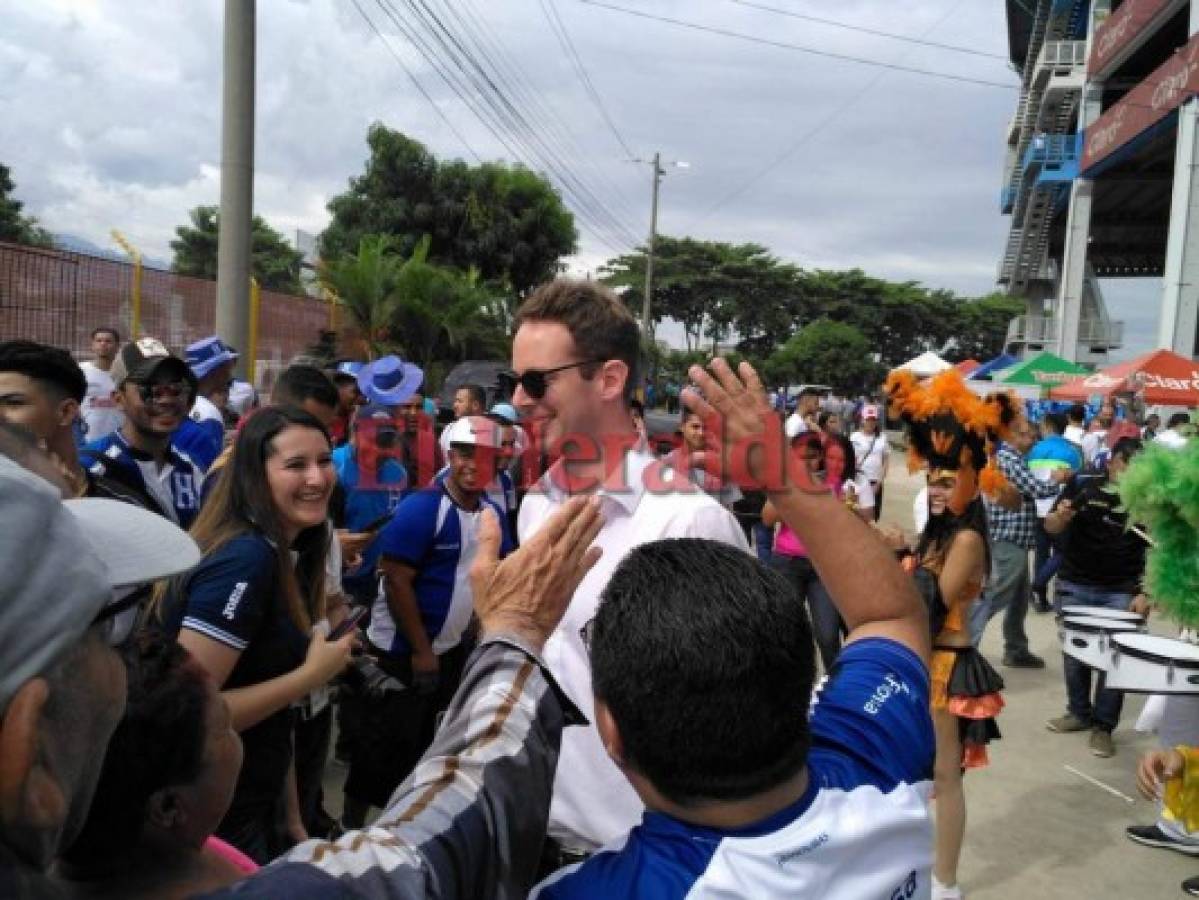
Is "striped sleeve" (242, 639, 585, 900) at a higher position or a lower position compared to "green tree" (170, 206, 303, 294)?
lower

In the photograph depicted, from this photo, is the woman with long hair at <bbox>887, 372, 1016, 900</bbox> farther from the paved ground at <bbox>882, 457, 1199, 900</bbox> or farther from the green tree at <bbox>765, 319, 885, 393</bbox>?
the green tree at <bbox>765, 319, 885, 393</bbox>

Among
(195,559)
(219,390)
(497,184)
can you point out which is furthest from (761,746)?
(497,184)

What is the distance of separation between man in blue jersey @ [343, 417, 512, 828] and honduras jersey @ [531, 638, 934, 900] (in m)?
2.48

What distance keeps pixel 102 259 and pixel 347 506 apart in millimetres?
5054

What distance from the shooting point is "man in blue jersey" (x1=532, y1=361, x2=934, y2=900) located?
3.55ft

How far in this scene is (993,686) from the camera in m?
3.80

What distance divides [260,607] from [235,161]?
5.08m

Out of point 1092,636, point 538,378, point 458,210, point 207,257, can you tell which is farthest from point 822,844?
point 207,257

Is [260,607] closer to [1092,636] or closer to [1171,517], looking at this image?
[1171,517]

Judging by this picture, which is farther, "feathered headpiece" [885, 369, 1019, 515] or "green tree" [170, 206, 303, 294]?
"green tree" [170, 206, 303, 294]

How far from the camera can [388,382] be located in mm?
6820

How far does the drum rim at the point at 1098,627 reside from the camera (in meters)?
4.29

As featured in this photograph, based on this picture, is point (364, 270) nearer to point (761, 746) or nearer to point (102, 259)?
point (102, 259)

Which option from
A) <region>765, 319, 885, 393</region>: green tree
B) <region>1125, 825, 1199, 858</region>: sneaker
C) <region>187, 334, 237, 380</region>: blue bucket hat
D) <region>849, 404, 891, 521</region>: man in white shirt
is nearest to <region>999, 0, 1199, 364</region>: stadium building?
<region>765, 319, 885, 393</region>: green tree
